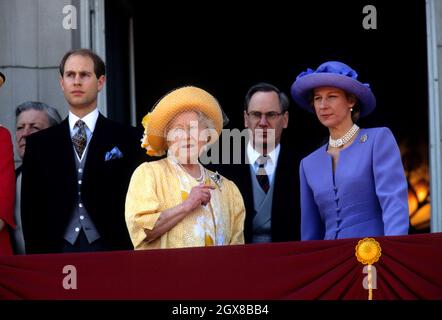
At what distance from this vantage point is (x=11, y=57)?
26.5 feet

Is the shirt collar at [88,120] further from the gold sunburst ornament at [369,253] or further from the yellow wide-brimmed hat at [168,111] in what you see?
the gold sunburst ornament at [369,253]

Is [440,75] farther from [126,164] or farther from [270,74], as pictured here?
[270,74]

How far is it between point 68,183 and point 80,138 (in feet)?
0.97

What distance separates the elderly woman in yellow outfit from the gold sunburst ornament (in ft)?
2.36

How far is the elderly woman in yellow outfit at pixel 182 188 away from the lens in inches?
254

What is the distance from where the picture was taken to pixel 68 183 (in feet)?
22.8

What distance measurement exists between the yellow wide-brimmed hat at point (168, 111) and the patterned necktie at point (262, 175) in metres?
0.61

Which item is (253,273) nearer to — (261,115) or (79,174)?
(79,174)

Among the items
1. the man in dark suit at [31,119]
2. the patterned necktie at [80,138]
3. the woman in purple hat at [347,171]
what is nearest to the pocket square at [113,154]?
the patterned necktie at [80,138]

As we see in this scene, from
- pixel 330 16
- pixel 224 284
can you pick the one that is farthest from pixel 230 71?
pixel 224 284

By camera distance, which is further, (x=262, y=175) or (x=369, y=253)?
(x=262, y=175)

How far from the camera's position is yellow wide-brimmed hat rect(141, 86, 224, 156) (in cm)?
662

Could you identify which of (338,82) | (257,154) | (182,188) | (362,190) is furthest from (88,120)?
(362,190)

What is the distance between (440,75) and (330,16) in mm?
3214
